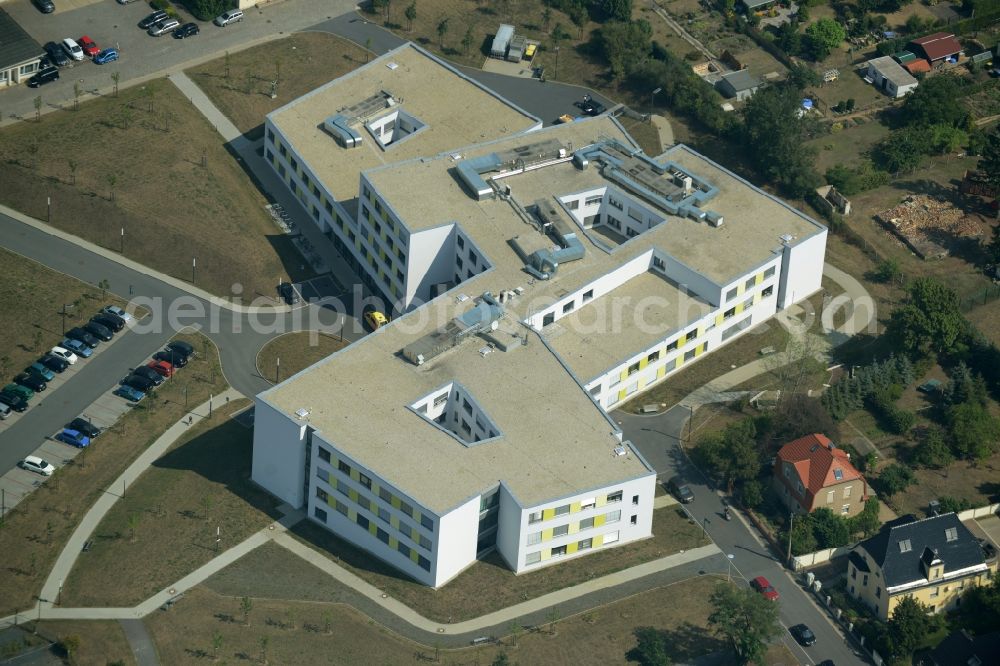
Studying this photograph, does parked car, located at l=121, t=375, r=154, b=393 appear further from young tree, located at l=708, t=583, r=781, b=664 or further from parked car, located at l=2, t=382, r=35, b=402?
young tree, located at l=708, t=583, r=781, b=664

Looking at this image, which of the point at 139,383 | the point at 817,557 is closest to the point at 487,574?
the point at 817,557

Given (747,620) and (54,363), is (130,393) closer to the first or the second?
(54,363)

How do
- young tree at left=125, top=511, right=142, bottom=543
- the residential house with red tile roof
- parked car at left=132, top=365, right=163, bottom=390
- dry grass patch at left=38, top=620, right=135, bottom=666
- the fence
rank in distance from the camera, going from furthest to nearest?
parked car at left=132, top=365, right=163, bottom=390 → the residential house with red tile roof → the fence → young tree at left=125, top=511, right=142, bottom=543 → dry grass patch at left=38, top=620, right=135, bottom=666

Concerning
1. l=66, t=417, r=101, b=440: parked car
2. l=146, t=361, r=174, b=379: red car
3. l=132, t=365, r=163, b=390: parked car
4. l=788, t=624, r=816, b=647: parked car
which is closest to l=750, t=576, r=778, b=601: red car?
l=788, t=624, r=816, b=647: parked car

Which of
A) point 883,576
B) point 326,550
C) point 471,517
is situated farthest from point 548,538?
point 883,576

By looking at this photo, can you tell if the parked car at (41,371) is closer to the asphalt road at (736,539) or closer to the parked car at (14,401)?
the parked car at (14,401)

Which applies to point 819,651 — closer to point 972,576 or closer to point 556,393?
point 972,576

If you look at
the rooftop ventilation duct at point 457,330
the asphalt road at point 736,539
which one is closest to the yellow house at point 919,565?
the asphalt road at point 736,539
